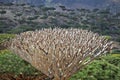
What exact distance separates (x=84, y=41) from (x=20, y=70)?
137 inches

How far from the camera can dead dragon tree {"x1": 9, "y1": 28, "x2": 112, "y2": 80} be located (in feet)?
40.6

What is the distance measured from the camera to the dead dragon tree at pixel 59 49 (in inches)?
487

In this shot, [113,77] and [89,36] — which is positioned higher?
[89,36]

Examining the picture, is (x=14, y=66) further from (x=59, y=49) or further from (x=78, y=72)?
(x=59, y=49)

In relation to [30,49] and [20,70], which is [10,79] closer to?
[20,70]

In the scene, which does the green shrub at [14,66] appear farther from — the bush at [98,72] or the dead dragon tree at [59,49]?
the bush at [98,72]

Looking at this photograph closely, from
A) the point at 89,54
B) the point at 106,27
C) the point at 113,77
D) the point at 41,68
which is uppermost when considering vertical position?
the point at 89,54

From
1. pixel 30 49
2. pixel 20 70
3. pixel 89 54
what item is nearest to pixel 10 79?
A: pixel 20 70

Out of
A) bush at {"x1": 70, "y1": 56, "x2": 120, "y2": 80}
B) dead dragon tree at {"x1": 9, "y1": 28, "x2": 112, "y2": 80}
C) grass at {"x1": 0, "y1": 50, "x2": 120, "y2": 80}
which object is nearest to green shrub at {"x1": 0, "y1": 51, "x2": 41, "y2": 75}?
grass at {"x1": 0, "y1": 50, "x2": 120, "y2": 80}

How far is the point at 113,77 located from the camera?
51.4 ft

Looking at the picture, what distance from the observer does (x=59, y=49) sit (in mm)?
12156

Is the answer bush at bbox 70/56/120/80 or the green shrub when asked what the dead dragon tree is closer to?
the green shrub

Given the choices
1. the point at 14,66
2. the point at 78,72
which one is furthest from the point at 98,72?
the point at 14,66

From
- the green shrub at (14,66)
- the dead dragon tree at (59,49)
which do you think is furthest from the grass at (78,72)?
the dead dragon tree at (59,49)
